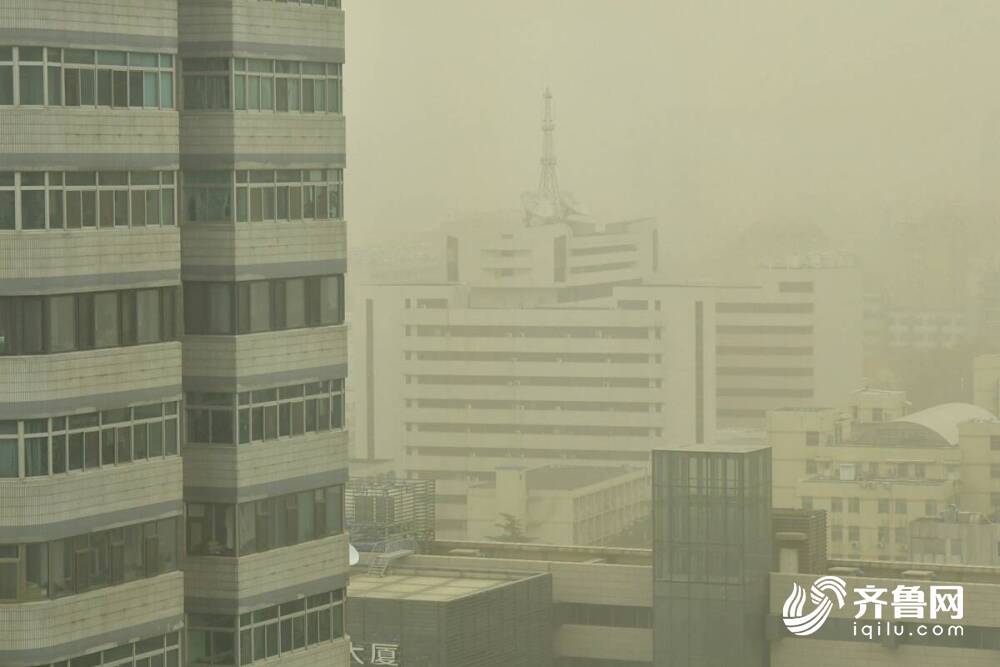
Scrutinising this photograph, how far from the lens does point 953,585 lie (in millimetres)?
19062

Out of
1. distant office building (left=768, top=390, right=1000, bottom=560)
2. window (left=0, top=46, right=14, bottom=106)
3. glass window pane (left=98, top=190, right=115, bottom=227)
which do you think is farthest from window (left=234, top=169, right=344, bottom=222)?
distant office building (left=768, top=390, right=1000, bottom=560)

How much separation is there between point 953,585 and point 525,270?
26203mm

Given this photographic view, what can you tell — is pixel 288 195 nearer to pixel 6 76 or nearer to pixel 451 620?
pixel 6 76

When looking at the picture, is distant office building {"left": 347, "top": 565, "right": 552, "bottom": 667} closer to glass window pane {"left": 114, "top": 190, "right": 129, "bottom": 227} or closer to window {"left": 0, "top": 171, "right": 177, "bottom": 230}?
window {"left": 0, "top": 171, "right": 177, "bottom": 230}

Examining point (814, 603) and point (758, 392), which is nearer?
point (814, 603)

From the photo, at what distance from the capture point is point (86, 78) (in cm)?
842

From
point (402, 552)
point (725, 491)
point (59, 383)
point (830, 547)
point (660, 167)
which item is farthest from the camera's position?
point (660, 167)

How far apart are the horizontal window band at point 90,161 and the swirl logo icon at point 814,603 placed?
438 inches

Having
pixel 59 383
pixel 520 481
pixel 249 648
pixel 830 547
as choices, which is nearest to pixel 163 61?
pixel 59 383

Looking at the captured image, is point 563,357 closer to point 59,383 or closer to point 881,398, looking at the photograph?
point 881,398

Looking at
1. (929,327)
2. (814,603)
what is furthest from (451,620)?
(929,327)

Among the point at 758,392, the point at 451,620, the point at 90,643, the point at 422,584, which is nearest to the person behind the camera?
the point at 90,643

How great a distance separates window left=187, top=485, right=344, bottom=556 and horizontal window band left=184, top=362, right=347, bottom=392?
455 millimetres
